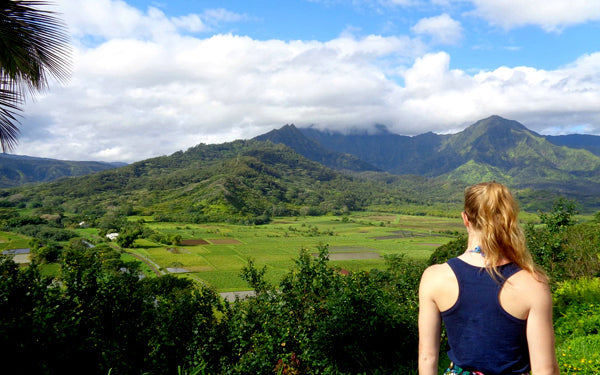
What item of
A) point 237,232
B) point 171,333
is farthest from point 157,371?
point 237,232

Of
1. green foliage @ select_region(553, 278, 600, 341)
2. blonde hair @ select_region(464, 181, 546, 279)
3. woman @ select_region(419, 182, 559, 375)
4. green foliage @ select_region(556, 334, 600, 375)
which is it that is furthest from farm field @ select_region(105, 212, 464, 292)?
blonde hair @ select_region(464, 181, 546, 279)

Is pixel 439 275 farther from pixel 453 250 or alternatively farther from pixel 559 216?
pixel 453 250

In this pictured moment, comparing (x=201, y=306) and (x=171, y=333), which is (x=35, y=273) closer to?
(x=171, y=333)

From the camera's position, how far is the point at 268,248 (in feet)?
Answer: 241

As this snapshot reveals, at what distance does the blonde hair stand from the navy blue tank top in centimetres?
6

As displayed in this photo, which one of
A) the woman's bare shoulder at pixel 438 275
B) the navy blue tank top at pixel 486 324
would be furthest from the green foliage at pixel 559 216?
the woman's bare shoulder at pixel 438 275

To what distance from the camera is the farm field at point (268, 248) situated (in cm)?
5273

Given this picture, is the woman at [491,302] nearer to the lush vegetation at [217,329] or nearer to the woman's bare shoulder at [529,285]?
the woman's bare shoulder at [529,285]

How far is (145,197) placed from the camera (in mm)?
154625

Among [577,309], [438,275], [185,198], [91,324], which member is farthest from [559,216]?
[185,198]

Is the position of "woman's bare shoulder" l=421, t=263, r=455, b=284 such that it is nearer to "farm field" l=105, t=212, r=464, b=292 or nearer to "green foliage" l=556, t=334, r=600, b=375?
"green foliage" l=556, t=334, r=600, b=375

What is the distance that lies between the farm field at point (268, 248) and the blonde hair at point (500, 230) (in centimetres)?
3151

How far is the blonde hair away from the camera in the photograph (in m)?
1.99

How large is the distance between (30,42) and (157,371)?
17.5ft
